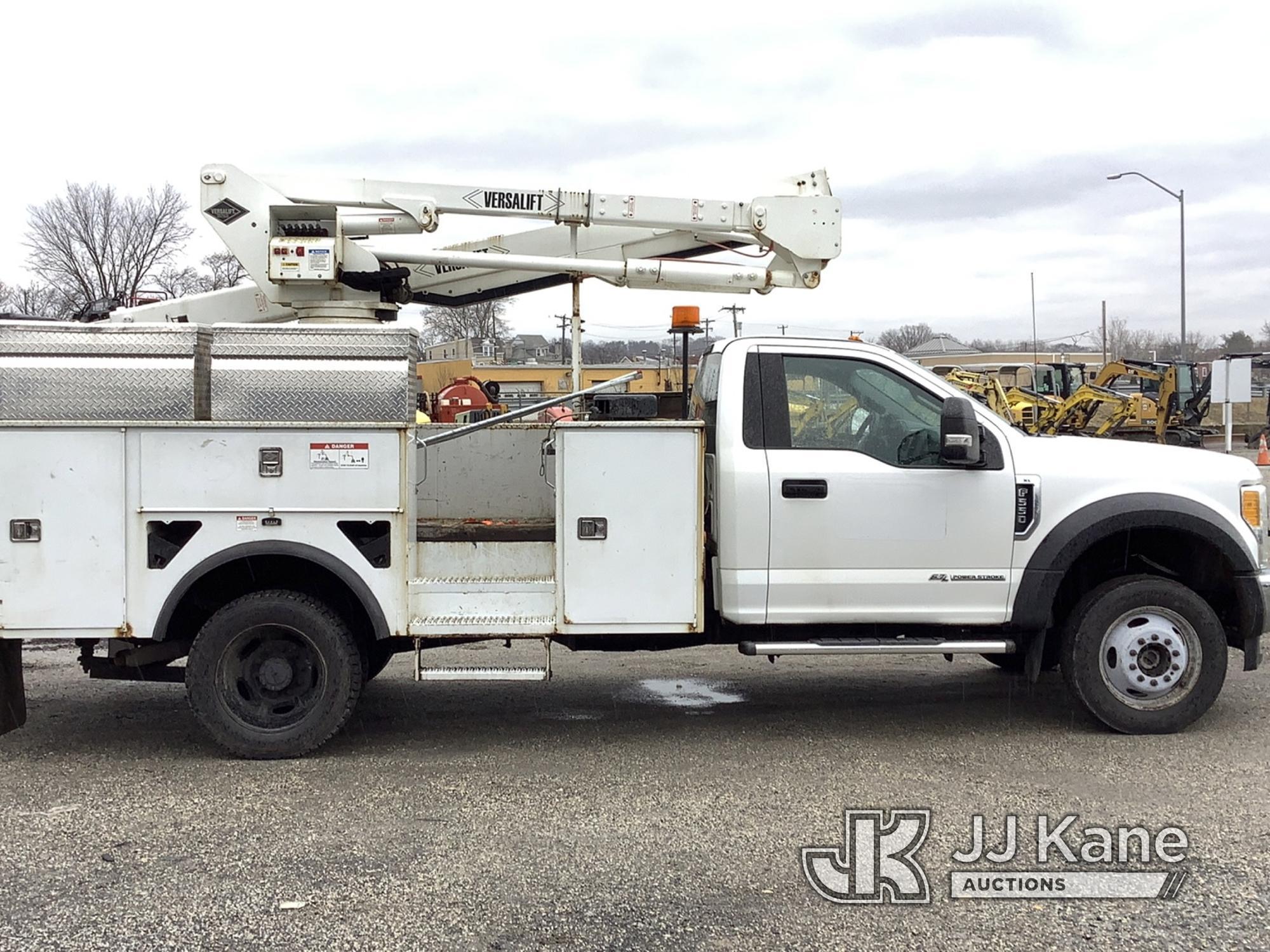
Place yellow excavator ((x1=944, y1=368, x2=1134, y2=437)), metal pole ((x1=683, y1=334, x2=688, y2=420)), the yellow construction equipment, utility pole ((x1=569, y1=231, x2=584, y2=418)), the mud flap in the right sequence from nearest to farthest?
the mud flap
metal pole ((x1=683, y1=334, x2=688, y2=420))
utility pole ((x1=569, y1=231, x2=584, y2=418))
yellow excavator ((x1=944, y1=368, x2=1134, y2=437))
the yellow construction equipment

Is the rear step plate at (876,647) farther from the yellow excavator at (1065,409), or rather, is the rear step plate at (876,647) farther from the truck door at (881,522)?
the yellow excavator at (1065,409)

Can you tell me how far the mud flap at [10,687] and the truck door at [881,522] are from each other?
4044 mm

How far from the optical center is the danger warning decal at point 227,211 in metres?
7.19

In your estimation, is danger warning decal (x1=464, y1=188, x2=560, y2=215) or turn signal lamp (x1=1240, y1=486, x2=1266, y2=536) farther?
danger warning decal (x1=464, y1=188, x2=560, y2=215)

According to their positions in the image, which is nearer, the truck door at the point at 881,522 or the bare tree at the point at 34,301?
the truck door at the point at 881,522

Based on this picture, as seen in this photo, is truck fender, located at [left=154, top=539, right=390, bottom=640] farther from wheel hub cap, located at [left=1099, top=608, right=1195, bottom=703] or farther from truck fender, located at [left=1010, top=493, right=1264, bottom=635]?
wheel hub cap, located at [left=1099, top=608, right=1195, bottom=703]

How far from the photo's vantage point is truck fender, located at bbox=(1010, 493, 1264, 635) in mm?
6016

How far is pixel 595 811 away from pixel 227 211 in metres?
4.50

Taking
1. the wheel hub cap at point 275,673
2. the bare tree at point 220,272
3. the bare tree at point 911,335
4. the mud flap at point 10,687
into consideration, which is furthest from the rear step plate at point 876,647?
the bare tree at point 911,335

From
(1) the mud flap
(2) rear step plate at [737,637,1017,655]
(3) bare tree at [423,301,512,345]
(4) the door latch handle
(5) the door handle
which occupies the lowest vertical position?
(1) the mud flap

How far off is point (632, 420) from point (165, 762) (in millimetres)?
3060

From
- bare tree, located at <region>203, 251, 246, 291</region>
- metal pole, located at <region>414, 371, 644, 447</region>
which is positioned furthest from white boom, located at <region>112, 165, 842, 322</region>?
bare tree, located at <region>203, 251, 246, 291</region>

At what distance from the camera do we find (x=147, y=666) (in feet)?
20.3

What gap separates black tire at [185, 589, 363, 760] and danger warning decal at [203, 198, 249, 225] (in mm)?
2635
